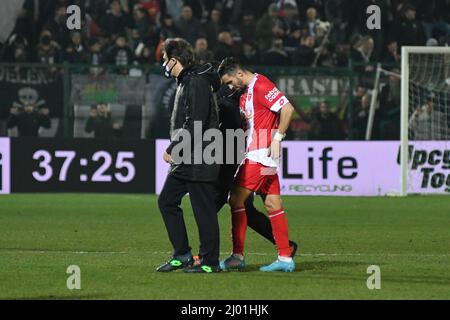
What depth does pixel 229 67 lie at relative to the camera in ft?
37.4

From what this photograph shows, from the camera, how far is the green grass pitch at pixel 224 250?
10086mm

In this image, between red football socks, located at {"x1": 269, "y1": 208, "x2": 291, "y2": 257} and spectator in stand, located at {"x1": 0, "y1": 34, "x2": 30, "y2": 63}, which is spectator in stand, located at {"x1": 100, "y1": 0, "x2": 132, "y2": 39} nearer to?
spectator in stand, located at {"x1": 0, "y1": 34, "x2": 30, "y2": 63}

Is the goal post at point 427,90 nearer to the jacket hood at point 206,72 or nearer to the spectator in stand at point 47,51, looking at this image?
the spectator in stand at point 47,51

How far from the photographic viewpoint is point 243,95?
11.5 m

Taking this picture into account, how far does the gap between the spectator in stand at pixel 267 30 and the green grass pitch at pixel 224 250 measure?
5.20m

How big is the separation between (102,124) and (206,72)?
1269 centimetres

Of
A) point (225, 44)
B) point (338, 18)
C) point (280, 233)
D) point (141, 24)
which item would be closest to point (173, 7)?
point (141, 24)

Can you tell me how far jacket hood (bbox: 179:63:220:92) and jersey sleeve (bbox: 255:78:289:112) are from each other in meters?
0.44

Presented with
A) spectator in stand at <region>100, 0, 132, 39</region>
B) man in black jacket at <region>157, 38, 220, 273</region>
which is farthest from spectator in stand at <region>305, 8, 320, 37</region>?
man in black jacket at <region>157, 38, 220, 273</region>

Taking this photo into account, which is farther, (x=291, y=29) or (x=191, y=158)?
(x=291, y=29)

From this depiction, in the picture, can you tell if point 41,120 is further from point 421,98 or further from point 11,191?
point 421,98

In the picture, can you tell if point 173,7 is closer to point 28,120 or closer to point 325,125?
point 28,120

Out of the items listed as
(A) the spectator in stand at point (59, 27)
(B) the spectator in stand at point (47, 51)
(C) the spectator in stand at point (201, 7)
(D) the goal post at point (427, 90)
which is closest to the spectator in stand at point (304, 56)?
(C) the spectator in stand at point (201, 7)
